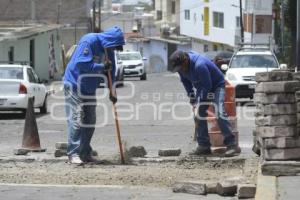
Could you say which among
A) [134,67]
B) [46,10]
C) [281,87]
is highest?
[46,10]

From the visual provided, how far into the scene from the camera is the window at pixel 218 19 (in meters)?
78.2

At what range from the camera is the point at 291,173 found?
8.65 m

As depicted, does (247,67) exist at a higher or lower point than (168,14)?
lower

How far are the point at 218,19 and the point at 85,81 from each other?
227 ft

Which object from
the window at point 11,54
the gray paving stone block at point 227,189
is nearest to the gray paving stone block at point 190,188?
the gray paving stone block at point 227,189

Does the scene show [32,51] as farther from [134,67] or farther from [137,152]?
[137,152]

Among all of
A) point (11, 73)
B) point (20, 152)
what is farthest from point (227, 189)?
point (11, 73)

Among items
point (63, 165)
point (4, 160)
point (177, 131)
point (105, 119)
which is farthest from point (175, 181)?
point (105, 119)

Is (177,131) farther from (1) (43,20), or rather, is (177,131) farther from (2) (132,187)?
(1) (43,20)

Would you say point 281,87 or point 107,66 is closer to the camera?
point 281,87

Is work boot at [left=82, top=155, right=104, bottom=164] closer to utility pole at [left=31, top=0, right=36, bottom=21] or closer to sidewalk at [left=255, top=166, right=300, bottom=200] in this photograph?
sidewalk at [left=255, top=166, right=300, bottom=200]

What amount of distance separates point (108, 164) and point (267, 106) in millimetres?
2895

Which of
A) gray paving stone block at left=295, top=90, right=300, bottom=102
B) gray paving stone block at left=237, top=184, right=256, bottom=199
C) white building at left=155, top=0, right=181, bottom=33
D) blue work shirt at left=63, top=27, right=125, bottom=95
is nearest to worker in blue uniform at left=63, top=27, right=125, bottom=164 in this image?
blue work shirt at left=63, top=27, right=125, bottom=95

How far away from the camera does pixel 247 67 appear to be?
2647 centimetres
